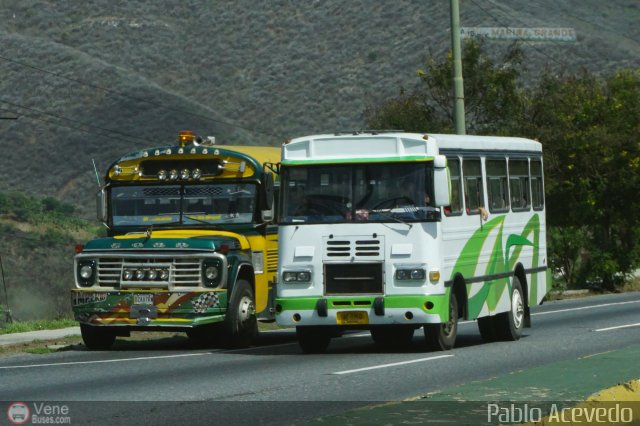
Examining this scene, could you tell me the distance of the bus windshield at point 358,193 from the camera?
19234mm

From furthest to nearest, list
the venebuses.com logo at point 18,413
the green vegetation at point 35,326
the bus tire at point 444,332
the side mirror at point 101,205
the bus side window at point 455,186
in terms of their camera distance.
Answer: the green vegetation at point 35,326 → the side mirror at point 101,205 → the bus side window at point 455,186 → the bus tire at point 444,332 → the venebuses.com logo at point 18,413

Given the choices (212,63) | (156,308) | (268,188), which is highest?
(212,63)

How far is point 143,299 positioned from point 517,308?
19.1ft

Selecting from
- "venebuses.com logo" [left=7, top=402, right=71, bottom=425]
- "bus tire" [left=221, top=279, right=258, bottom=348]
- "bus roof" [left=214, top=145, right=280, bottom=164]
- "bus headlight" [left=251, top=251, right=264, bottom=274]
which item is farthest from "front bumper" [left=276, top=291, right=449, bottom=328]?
"venebuses.com logo" [left=7, top=402, right=71, bottom=425]

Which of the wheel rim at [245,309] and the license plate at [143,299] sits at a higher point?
the license plate at [143,299]

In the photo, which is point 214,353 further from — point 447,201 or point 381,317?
point 447,201

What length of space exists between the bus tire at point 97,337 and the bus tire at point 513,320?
574 cm

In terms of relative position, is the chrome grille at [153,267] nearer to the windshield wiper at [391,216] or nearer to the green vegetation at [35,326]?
the windshield wiper at [391,216]

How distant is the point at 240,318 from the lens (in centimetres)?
2103

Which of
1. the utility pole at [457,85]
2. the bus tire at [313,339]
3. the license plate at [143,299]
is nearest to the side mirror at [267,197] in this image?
the bus tire at [313,339]

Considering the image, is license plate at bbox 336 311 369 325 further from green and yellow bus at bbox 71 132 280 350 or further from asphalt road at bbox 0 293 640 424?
green and yellow bus at bbox 71 132 280 350

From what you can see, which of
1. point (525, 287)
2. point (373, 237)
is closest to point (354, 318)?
point (373, 237)

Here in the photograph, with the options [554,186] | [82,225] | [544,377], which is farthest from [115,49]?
[544,377]

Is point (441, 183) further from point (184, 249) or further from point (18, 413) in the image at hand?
point (18, 413)
